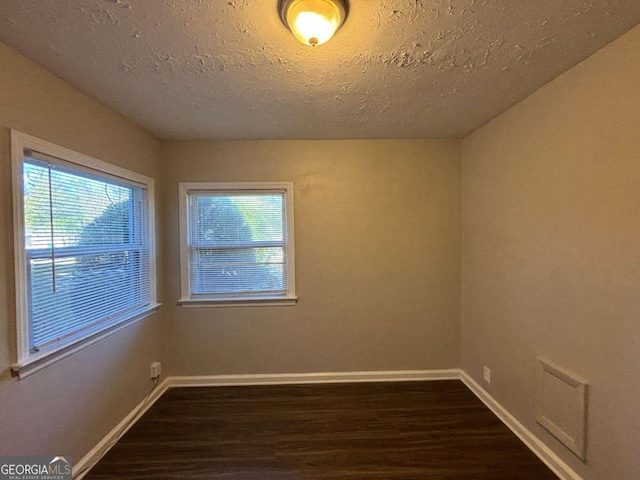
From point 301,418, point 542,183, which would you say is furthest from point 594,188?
point 301,418

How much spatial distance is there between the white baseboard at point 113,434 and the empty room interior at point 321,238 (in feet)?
0.05

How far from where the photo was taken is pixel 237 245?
9.02ft

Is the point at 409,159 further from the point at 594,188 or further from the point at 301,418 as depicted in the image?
the point at 301,418

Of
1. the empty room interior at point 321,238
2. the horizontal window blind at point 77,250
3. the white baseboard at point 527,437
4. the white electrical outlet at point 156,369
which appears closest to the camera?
the empty room interior at point 321,238

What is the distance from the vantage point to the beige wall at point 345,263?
2.74 m

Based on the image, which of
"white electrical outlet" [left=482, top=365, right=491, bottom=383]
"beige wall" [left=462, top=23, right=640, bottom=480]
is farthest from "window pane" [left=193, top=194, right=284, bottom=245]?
"white electrical outlet" [left=482, top=365, right=491, bottom=383]

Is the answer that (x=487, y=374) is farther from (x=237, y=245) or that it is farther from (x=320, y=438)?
(x=237, y=245)

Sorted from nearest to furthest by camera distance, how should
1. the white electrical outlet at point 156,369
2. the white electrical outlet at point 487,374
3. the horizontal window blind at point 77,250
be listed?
the horizontal window blind at point 77,250
the white electrical outlet at point 487,374
the white electrical outlet at point 156,369

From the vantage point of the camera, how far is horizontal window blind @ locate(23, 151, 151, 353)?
148 cm

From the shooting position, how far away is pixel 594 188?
147cm

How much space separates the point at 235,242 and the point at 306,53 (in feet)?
5.95

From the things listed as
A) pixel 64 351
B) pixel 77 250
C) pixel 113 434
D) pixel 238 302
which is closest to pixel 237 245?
pixel 238 302

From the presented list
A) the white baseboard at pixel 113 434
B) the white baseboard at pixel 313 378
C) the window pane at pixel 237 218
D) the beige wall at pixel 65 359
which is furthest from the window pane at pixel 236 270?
the white baseboard at pixel 113 434

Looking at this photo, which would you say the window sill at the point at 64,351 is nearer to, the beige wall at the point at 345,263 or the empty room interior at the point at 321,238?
the empty room interior at the point at 321,238
